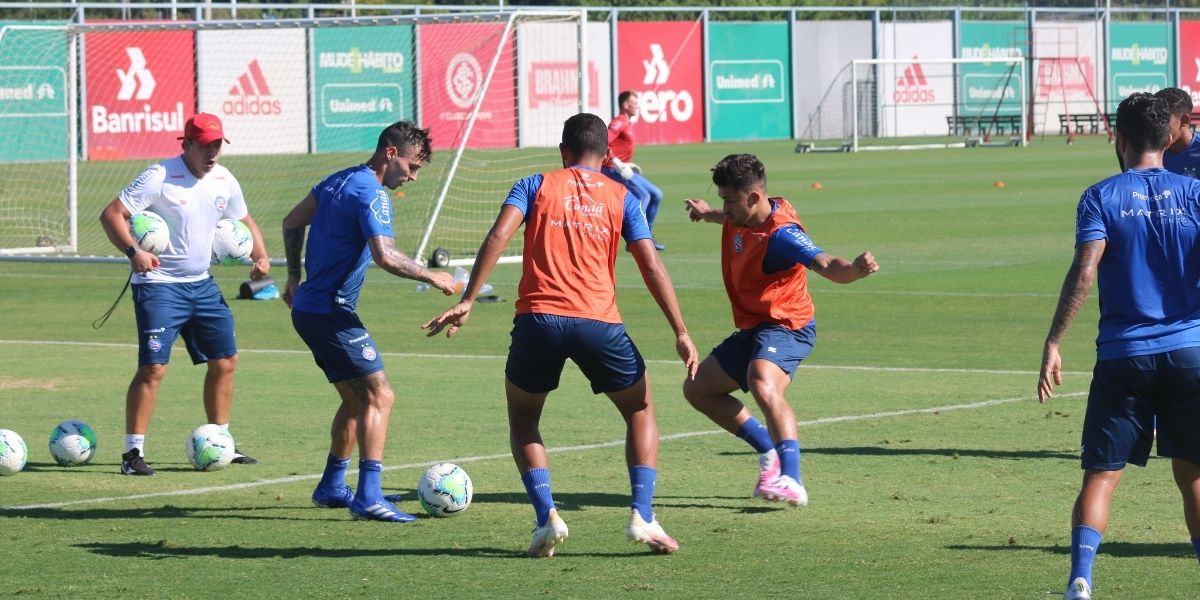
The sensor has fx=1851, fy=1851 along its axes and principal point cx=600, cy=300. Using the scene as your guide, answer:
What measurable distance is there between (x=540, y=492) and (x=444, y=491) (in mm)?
1014

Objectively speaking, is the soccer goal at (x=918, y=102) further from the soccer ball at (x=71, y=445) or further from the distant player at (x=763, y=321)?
the distant player at (x=763, y=321)

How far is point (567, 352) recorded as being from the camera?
7734 mm

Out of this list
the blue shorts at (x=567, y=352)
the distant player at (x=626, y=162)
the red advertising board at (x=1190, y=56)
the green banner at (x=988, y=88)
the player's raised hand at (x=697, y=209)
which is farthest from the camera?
the red advertising board at (x=1190, y=56)

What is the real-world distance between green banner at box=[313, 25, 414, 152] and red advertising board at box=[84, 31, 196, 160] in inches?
129

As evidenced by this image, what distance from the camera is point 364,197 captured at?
28.3ft

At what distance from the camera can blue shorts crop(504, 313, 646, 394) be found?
7695 millimetres

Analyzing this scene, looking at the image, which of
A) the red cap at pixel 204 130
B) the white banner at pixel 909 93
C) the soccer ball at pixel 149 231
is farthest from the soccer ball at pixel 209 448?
the white banner at pixel 909 93

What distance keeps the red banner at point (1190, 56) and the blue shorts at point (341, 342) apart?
6499 centimetres

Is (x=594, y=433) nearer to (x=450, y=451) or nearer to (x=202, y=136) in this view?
(x=450, y=451)

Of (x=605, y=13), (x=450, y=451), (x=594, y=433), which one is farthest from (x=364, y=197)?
(x=605, y=13)

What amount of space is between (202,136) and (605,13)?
174 ft

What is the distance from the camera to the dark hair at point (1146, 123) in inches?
256

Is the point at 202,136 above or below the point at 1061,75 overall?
below

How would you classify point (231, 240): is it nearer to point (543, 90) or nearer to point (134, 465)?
point (134, 465)
